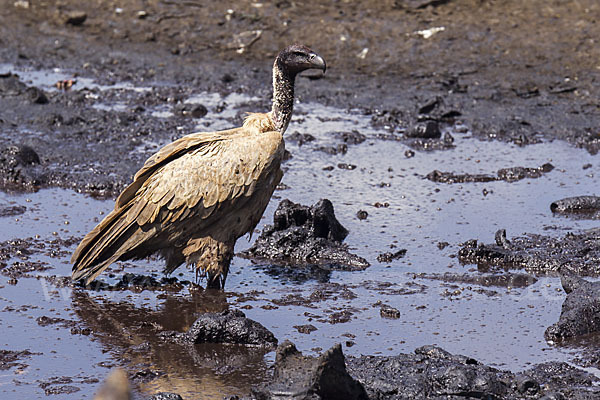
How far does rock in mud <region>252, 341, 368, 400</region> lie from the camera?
486 cm

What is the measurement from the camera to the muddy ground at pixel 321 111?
23.9ft

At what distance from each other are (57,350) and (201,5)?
9.87m

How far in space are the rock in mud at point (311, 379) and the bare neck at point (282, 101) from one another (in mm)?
2464

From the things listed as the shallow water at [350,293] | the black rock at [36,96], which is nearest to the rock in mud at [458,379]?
the shallow water at [350,293]

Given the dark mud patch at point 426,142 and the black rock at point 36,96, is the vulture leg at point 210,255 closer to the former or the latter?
the dark mud patch at point 426,142

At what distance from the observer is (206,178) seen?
23.1 ft

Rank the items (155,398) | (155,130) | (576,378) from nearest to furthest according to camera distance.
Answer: (155,398)
(576,378)
(155,130)

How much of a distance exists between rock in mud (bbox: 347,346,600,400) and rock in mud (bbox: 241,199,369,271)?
2.14m

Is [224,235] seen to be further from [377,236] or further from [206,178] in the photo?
[377,236]

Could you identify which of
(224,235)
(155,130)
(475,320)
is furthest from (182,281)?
(155,130)

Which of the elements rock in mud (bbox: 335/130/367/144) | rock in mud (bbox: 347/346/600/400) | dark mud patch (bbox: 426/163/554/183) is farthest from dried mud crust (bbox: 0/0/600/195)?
rock in mud (bbox: 347/346/600/400)

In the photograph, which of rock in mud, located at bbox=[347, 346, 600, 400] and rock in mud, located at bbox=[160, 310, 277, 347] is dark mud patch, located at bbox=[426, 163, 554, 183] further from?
rock in mud, located at bbox=[347, 346, 600, 400]

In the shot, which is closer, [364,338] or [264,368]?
[264,368]

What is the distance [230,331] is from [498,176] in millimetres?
4263
